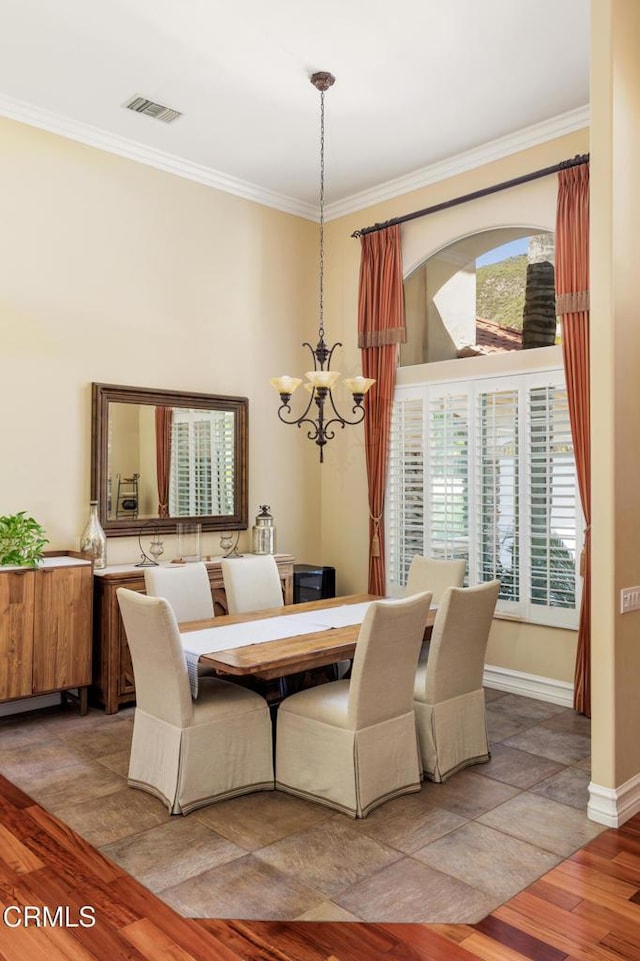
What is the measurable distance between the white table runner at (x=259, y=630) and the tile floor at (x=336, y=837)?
0.61 m

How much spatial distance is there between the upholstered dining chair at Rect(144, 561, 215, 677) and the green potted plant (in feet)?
2.26

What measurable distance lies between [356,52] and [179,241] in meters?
1.96

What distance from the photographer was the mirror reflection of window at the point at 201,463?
539cm

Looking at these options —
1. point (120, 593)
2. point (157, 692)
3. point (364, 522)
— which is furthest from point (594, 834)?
point (364, 522)

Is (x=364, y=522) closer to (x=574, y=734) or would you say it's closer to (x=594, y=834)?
(x=574, y=734)

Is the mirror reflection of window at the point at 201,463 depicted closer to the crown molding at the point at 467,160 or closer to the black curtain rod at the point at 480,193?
the black curtain rod at the point at 480,193

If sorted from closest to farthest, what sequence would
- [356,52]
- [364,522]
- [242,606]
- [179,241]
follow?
[356,52]
[242,606]
[179,241]
[364,522]

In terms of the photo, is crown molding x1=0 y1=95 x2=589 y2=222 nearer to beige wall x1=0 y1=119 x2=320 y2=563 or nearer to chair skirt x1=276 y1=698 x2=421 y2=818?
beige wall x1=0 y1=119 x2=320 y2=563

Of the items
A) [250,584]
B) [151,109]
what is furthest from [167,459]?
[151,109]

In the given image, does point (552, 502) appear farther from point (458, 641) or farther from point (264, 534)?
point (264, 534)

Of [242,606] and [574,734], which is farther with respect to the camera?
[242,606]

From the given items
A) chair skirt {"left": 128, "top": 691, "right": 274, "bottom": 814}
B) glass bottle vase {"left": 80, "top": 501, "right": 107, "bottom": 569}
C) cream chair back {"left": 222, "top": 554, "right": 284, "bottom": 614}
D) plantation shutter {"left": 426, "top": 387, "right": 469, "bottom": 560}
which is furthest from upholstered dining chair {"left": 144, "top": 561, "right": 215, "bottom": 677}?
plantation shutter {"left": 426, "top": 387, "right": 469, "bottom": 560}

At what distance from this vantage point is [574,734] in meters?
4.17

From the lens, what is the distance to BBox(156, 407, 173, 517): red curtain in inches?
208
